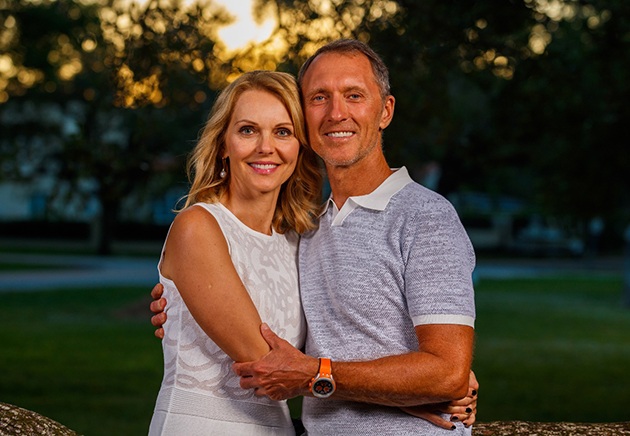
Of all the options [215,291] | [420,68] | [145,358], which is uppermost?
[420,68]

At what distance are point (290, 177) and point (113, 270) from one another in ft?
87.9

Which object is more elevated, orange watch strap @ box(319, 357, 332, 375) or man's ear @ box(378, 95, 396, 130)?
man's ear @ box(378, 95, 396, 130)

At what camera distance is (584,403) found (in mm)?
11758

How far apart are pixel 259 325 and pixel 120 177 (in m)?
6.83

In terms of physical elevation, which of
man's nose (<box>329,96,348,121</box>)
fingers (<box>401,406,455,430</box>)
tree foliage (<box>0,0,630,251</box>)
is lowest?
fingers (<box>401,406,455,430</box>)

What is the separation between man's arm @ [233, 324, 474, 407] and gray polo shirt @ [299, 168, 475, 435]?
2.3 inches

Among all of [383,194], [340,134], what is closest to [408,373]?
[383,194]

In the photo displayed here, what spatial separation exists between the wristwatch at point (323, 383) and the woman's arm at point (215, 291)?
194 millimetres

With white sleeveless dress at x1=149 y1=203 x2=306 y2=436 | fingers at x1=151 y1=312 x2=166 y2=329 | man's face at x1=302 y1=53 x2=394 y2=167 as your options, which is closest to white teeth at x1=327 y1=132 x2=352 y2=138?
man's face at x1=302 y1=53 x2=394 y2=167

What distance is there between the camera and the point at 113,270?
2942 centimetres

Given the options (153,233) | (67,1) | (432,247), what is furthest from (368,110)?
(153,233)

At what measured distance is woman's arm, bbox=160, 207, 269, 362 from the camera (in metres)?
2.84

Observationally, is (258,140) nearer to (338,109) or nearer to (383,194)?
(338,109)

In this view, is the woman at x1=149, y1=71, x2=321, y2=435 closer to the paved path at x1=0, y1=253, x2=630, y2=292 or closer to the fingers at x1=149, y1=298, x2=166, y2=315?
the fingers at x1=149, y1=298, x2=166, y2=315
